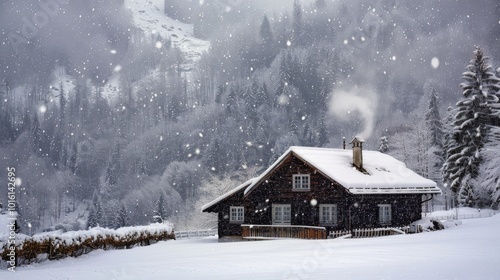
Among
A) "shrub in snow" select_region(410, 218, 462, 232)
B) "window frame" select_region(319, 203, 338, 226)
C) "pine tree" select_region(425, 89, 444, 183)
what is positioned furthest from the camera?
"pine tree" select_region(425, 89, 444, 183)

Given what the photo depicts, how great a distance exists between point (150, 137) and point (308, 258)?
185691 mm

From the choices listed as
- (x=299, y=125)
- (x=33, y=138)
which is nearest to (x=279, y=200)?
(x=299, y=125)

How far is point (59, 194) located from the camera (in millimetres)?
167500

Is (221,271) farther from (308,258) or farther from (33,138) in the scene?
(33,138)

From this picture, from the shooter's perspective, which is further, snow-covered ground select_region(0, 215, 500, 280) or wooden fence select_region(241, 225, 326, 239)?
wooden fence select_region(241, 225, 326, 239)

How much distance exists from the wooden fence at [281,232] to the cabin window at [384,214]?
6.69m

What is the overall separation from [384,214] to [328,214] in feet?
15.4

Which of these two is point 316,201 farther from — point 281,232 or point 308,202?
point 281,232

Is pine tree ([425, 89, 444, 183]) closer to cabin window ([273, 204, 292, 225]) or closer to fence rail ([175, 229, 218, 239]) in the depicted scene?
fence rail ([175, 229, 218, 239])

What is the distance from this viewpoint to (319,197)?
35.6 m

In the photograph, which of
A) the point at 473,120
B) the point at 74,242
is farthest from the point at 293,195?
the point at 473,120

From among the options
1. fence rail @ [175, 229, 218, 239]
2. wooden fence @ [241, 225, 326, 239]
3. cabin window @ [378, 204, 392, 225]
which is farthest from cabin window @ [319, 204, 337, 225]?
fence rail @ [175, 229, 218, 239]

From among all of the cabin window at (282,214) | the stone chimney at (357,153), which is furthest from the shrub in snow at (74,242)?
the stone chimney at (357,153)

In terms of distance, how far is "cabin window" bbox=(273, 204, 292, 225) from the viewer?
36.9 meters
